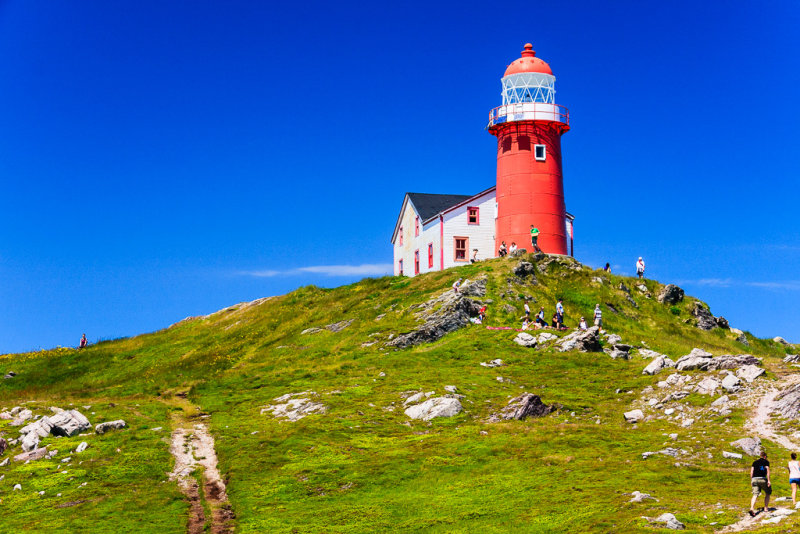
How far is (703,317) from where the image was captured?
65062 mm

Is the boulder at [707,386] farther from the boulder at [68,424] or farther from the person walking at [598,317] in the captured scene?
the boulder at [68,424]

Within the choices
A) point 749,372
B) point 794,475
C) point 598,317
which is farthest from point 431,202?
point 794,475

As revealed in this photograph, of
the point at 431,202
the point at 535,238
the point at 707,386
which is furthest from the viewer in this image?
the point at 431,202

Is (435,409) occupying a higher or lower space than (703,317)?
lower

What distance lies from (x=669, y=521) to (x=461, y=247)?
51895 millimetres

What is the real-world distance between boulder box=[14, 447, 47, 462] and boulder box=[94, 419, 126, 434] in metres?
3.00

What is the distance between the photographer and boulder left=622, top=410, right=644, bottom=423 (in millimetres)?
35750

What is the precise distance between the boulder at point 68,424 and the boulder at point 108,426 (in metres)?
0.72

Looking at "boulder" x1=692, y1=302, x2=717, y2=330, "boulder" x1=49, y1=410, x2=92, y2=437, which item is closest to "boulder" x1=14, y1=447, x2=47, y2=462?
"boulder" x1=49, y1=410, x2=92, y2=437

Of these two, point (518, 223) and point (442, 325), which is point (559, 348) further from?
point (518, 223)

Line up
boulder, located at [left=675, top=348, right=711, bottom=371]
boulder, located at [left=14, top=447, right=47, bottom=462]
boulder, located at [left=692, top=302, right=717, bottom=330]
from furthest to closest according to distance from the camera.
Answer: boulder, located at [left=692, top=302, right=717, bottom=330] < boulder, located at [left=675, top=348, right=711, bottom=371] < boulder, located at [left=14, top=447, right=47, bottom=462]

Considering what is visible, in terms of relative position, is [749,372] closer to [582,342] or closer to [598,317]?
[582,342]

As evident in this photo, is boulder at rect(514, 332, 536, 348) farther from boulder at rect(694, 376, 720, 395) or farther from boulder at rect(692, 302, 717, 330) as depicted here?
boulder at rect(692, 302, 717, 330)

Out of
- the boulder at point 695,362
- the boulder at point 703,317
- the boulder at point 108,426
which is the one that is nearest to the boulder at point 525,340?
the boulder at point 695,362
